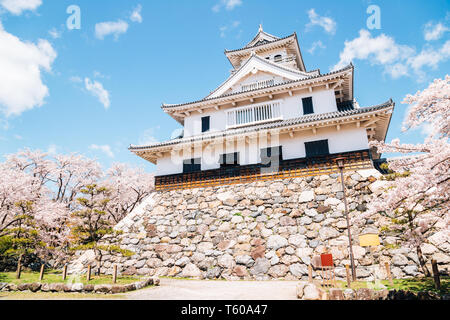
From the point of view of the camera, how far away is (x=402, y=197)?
261 inches

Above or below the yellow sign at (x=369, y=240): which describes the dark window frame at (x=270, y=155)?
above

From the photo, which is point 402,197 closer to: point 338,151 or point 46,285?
point 338,151

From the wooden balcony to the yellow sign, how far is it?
3.91 meters

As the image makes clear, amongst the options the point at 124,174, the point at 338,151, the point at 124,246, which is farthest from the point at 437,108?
the point at 124,174

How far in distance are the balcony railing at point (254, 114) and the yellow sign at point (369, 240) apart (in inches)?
353

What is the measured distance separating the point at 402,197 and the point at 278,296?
441 cm

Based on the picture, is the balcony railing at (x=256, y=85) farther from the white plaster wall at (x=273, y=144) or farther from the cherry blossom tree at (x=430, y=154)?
the cherry blossom tree at (x=430, y=154)

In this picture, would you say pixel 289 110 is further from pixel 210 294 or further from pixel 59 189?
pixel 59 189

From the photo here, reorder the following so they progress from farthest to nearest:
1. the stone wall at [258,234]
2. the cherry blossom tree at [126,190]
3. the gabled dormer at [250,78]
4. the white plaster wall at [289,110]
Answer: the cherry blossom tree at [126,190] < the gabled dormer at [250,78] < the white plaster wall at [289,110] < the stone wall at [258,234]

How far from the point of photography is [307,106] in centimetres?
1712

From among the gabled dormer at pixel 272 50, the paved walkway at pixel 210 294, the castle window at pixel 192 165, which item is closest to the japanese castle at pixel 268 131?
the castle window at pixel 192 165

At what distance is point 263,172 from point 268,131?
2509mm

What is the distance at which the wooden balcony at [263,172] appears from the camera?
545 inches
